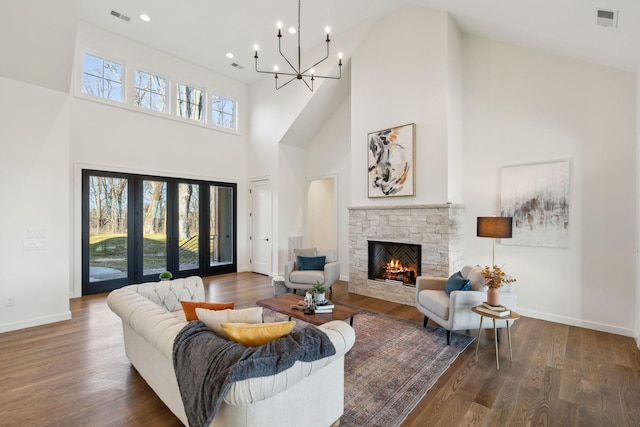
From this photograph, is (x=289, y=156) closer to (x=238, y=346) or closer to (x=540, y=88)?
(x=540, y=88)

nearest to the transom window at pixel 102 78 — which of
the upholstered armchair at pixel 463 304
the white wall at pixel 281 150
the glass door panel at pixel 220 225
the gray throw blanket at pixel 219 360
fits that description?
the glass door panel at pixel 220 225

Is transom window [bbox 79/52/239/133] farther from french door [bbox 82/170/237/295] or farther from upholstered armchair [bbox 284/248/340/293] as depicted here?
upholstered armchair [bbox 284/248/340/293]

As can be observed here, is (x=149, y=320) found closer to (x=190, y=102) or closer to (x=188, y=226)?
(x=188, y=226)

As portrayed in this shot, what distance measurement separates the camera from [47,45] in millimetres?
3420

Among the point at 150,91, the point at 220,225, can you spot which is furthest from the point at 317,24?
the point at 220,225

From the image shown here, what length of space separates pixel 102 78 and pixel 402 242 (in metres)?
6.42

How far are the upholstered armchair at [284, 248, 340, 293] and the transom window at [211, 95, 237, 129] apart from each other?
414cm

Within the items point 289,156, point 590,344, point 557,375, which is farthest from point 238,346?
point 289,156

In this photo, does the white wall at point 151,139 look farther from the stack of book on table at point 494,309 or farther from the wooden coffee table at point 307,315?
the stack of book on table at point 494,309

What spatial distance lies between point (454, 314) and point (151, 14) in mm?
6608

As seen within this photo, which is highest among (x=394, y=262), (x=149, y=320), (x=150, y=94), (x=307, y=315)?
(x=150, y=94)

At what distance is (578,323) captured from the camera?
3.91 meters

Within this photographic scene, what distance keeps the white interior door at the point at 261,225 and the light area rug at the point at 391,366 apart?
3225mm

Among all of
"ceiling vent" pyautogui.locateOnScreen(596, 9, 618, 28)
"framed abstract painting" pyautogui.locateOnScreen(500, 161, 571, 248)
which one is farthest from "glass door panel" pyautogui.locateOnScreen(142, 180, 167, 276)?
"ceiling vent" pyautogui.locateOnScreen(596, 9, 618, 28)
